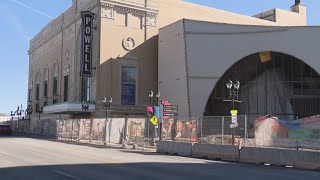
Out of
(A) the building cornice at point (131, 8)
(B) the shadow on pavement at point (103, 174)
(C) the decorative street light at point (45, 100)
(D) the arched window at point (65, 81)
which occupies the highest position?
(A) the building cornice at point (131, 8)

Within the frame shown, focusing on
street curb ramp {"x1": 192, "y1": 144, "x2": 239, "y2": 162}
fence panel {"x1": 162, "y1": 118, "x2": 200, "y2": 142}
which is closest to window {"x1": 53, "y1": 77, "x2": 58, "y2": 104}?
fence panel {"x1": 162, "y1": 118, "x2": 200, "y2": 142}

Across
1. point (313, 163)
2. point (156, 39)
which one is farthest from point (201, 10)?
point (313, 163)

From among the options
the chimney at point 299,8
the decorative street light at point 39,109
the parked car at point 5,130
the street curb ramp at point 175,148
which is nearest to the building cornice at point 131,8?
the parked car at point 5,130

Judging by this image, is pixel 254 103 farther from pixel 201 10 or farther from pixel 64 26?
pixel 64 26

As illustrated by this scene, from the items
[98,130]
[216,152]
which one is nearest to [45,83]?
[98,130]

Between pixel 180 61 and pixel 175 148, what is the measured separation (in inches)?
1061

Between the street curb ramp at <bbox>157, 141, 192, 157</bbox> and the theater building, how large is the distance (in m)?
23.4

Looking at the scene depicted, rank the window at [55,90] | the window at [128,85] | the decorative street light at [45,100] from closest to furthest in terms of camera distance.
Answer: the window at [128,85] < the window at [55,90] < the decorative street light at [45,100]

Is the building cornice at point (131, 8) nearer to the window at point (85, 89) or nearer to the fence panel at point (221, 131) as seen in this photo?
the window at point (85, 89)

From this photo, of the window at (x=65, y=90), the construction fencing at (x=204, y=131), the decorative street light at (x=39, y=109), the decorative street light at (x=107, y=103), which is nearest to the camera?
the construction fencing at (x=204, y=131)

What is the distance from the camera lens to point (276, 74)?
5512cm

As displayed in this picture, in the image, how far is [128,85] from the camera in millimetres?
58312

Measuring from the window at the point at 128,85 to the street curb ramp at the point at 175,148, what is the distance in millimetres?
28338

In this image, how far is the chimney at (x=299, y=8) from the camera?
8451 centimetres
